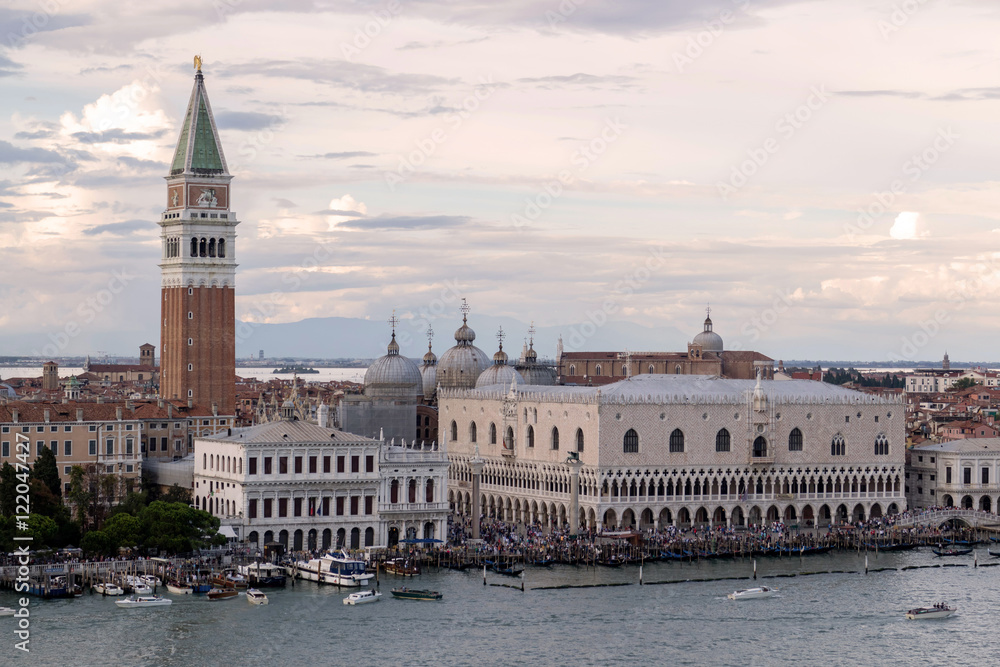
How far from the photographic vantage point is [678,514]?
297 ft

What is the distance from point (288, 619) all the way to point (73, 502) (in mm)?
17520

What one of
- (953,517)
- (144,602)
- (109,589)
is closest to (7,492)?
(109,589)

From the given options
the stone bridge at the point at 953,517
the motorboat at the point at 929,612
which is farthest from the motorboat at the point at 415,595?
the stone bridge at the point at 953,517

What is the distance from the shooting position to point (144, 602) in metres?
66.6

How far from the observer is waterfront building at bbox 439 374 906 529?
8988 cm

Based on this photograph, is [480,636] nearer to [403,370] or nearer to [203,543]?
[203,543]

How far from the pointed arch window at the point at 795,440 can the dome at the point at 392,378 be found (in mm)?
26618

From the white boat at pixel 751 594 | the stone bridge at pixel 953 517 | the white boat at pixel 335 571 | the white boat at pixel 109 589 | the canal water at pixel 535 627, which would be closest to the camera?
the canal water at pixel 535 627

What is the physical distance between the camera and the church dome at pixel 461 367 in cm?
11344

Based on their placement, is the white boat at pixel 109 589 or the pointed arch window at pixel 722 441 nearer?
the white boat at pixel 109 589

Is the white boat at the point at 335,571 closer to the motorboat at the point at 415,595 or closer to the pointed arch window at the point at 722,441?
the motorboat at the point at 415,595

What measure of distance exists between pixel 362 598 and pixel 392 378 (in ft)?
150

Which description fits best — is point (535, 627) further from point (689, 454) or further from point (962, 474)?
point (962, 474)

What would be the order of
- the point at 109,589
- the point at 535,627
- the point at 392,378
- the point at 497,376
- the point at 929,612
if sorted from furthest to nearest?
the point at 392,378
the point at 497,376
the point at 109,589
the point at 929,612
the point at 535,627
